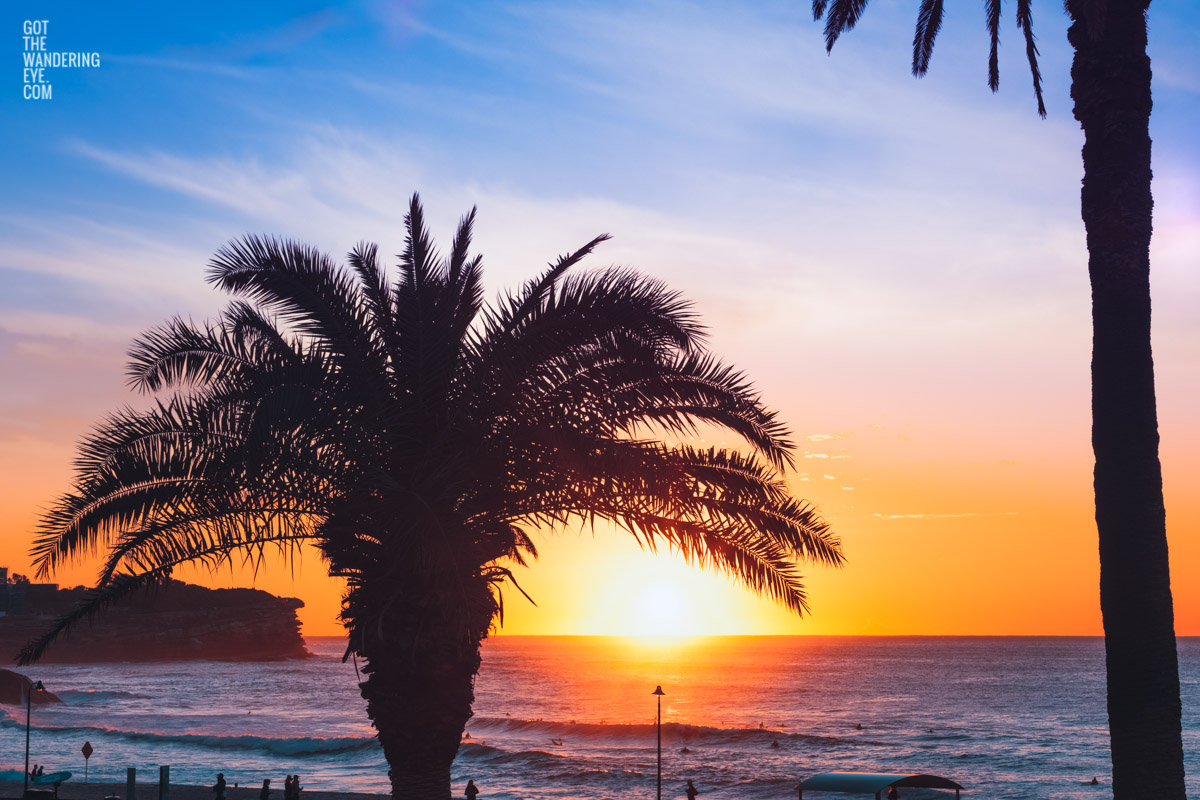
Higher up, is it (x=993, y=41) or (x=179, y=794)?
(x=993, y=41)

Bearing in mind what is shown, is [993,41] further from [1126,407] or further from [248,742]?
[248,742]

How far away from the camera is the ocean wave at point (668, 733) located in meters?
62.8

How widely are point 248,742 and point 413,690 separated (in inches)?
2098

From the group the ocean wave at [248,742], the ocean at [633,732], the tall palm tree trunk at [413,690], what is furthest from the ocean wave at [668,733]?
the tall palm tree trunk at [413,690]

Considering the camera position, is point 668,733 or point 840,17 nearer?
point 840,17

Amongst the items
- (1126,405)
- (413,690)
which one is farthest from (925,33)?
(413,690)

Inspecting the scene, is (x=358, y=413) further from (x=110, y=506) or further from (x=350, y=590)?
(x=110, y=506)

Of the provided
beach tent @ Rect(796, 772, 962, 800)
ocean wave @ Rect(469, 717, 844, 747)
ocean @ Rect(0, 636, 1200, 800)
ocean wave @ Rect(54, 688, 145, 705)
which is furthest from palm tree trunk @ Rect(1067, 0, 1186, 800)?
ocean wave @ Rect(54, 688, 145, 705)

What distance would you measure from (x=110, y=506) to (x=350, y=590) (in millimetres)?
2931

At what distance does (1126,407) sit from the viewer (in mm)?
8773

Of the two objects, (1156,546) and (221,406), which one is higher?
(221,406)

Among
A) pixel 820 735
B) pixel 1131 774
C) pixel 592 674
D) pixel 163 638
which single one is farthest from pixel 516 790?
pixel 163 638

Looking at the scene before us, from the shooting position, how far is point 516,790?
4328 cm

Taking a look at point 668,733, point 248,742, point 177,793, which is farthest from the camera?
point 668,733
